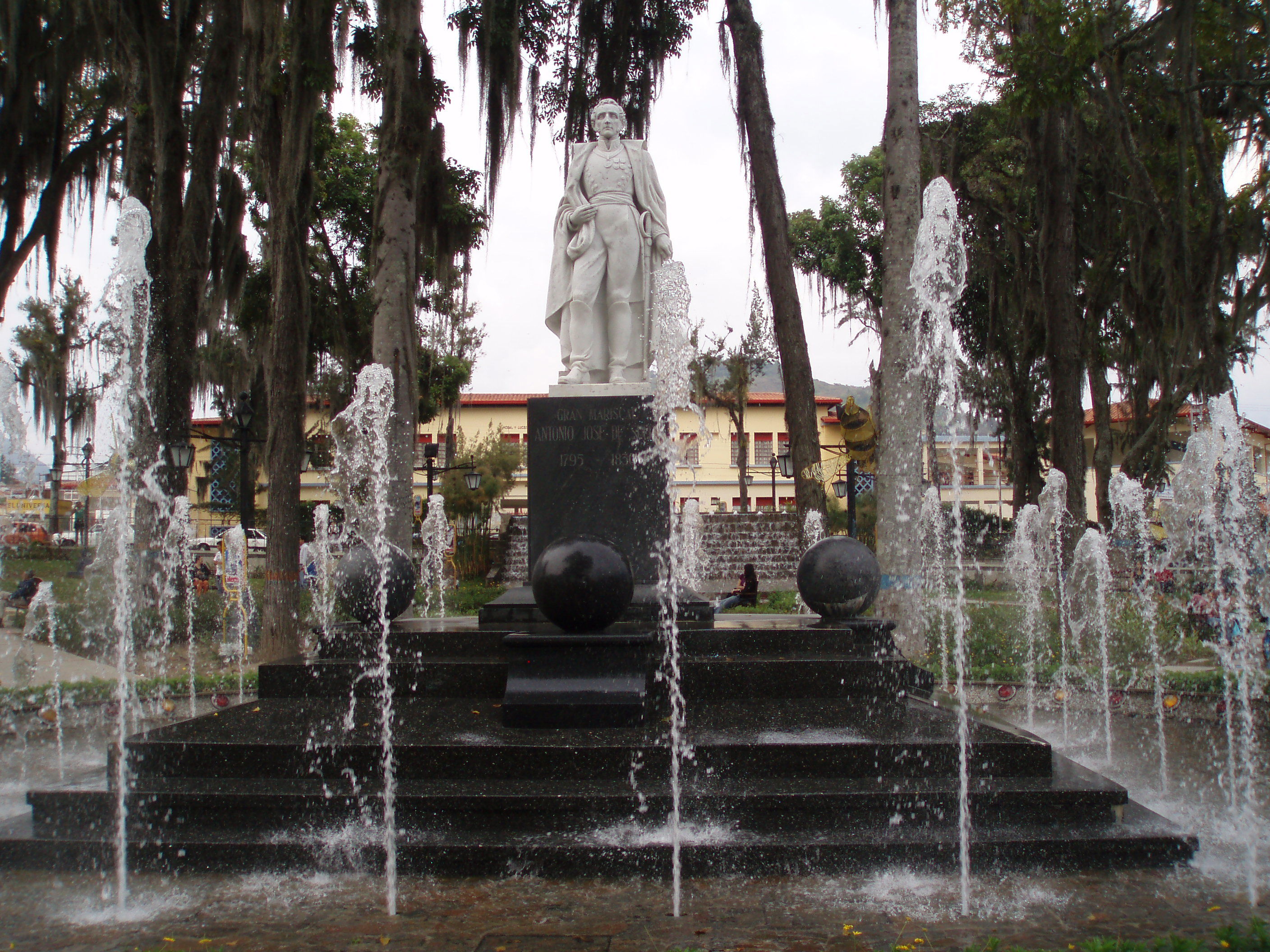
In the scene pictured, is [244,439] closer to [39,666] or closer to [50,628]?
[39,666]

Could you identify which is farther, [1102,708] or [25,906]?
[1102,708]

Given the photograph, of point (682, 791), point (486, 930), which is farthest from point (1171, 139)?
point (486, 930)

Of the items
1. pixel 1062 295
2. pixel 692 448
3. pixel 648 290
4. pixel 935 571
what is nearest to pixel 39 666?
pixel 648 290

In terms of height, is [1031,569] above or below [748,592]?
above

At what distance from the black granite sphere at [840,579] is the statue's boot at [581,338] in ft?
7.60

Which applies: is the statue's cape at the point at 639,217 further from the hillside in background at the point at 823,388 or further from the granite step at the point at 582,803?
the hillside in background at the point at 823,388

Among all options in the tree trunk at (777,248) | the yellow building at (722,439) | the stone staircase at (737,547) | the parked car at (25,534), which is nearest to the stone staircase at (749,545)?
the stone staircase at (737,547)

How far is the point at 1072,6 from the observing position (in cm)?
1103

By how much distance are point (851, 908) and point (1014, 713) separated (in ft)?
17.0

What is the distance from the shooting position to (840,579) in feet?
21.2

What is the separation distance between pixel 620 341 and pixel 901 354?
406 centimetres

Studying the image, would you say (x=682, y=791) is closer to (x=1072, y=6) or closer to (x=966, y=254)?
(x=1072, y=6)

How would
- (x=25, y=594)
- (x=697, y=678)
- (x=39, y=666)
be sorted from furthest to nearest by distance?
(x=25, y=594) < (x=39, y=666) < (x=697, y=678)

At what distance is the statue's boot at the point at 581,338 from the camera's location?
7.46m
